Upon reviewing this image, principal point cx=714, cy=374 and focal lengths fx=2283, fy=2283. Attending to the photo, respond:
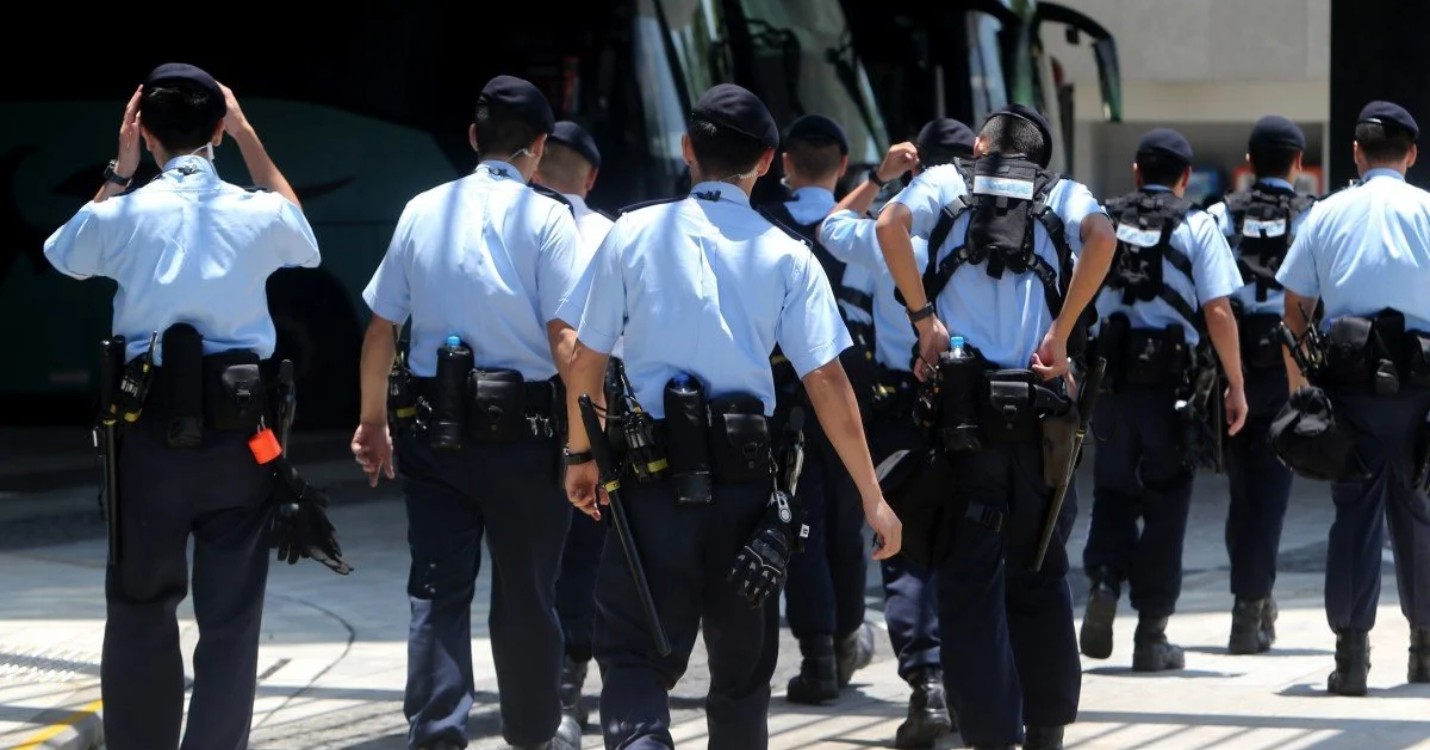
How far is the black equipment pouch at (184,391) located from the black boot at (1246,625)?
4.05 meters

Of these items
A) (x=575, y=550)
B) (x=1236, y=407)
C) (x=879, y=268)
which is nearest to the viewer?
(x=879, y=268)

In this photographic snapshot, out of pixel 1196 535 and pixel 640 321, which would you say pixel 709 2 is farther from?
pixel 640 321

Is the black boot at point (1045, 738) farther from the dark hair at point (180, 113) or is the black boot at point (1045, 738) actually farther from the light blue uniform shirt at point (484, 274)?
the dark hair at point (180, 113)

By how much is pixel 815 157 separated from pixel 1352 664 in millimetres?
2269

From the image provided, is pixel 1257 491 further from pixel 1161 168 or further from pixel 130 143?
pixel 130 143

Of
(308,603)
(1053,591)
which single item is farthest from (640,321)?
(308,603)

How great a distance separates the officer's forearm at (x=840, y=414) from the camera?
4.82 m

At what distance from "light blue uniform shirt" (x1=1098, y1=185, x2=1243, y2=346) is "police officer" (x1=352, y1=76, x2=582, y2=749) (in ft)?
7.38

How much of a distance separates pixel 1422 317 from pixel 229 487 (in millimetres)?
3694

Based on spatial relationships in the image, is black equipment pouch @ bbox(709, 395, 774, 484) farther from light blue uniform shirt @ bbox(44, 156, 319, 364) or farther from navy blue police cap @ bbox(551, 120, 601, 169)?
navy blue police cap @ bbox(551, 120, 601, 169)

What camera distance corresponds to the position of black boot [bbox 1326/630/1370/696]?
700 cm

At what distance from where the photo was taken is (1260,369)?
26.1 feet

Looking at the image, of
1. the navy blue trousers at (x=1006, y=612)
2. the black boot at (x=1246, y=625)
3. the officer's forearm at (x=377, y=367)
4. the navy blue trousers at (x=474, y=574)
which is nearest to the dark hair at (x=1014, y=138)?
the navy blue trousers at (x=1006, y=612)

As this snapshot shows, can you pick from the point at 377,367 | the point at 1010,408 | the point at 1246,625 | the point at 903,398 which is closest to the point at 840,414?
the point at 1010,408
